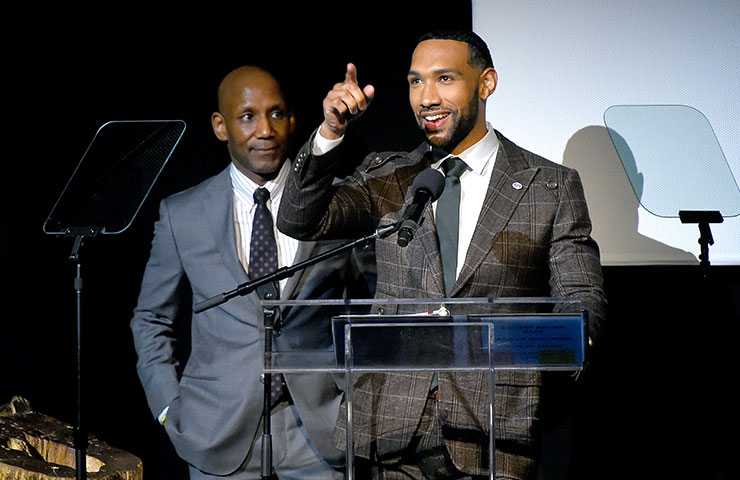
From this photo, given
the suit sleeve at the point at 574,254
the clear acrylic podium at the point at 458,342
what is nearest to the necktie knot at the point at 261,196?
the suit sleeve at the point at 574,254

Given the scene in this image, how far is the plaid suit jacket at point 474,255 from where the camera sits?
2.12m

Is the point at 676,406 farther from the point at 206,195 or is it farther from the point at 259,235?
the point at 206,195

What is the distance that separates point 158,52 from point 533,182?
6.00 ft

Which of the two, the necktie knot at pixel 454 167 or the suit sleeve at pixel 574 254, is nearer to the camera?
the suit sleeve at pixel 574 254

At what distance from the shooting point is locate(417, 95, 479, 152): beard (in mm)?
2592

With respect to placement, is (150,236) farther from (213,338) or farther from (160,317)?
(213,338)

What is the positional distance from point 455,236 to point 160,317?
4.29ft

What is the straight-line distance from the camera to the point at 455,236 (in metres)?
2.50

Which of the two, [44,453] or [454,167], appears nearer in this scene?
[454,167]

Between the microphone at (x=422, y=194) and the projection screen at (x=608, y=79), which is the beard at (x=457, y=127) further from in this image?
Result: the projection screen at (x=608, y=79)

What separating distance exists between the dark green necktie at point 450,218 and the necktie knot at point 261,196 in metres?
0.80

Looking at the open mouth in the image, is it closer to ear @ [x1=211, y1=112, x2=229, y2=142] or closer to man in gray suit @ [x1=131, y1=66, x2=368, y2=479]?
man in gray suit @ [x1=131, y1=66, x2=368, y2=479]

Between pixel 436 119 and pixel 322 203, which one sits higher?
pixel 436 119

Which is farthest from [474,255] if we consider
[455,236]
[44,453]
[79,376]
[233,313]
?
[44,453]
